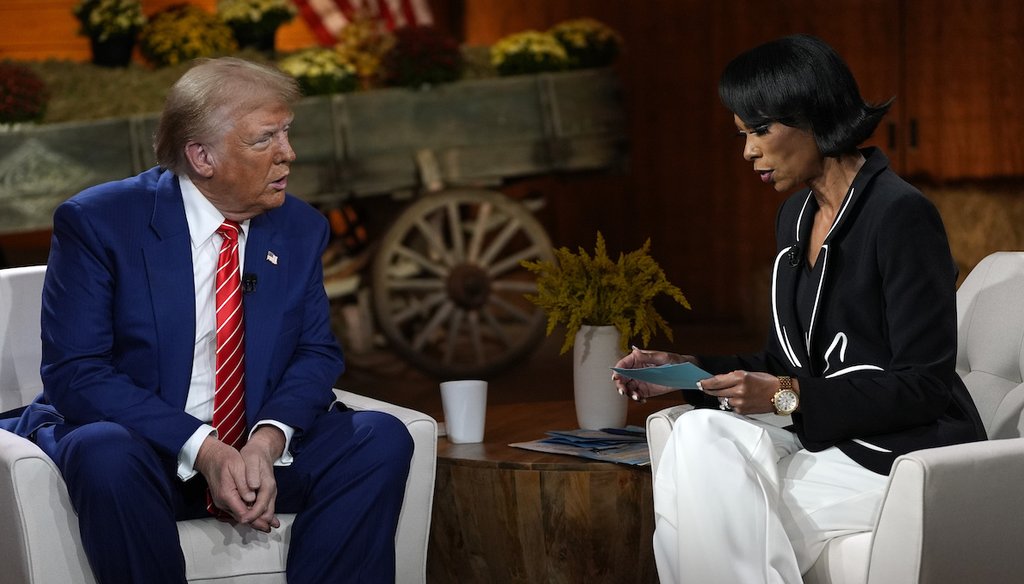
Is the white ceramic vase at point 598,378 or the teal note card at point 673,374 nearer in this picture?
the teal note card at point 673,374

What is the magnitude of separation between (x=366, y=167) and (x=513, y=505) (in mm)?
2861

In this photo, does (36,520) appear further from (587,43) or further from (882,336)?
(587,43)

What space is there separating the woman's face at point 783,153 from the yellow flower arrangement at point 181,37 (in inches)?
132

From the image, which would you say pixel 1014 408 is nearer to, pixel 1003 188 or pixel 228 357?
pixel 228 357

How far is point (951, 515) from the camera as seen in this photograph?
191 cm

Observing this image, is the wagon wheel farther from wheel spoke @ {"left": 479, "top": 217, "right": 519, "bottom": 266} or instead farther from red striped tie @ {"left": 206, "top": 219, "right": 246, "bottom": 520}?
red striped tie @ {"left": 206, "top": 219, "right": 246, "bottom": 520}

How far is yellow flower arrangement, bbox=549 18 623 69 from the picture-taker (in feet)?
17.6

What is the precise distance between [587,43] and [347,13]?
3.57 feet

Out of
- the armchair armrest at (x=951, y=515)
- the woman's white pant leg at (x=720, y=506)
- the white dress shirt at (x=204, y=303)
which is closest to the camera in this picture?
the armchair armrest at (x=951, y=515)

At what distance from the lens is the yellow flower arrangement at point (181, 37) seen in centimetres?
511

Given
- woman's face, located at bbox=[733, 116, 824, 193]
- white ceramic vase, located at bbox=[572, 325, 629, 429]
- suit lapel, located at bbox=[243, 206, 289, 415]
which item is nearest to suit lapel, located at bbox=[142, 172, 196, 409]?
suit lapel, located at bbox=[243, 206, 289, 415]

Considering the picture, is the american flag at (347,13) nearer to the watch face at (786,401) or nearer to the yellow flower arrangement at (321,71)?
the yellow flower arrangement at (321,71)

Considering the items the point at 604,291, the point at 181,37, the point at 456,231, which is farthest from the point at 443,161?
the point at 604,291

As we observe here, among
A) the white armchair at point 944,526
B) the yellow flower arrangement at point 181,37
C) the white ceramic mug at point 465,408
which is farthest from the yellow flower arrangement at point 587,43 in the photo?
the white armchair at point 944,526
